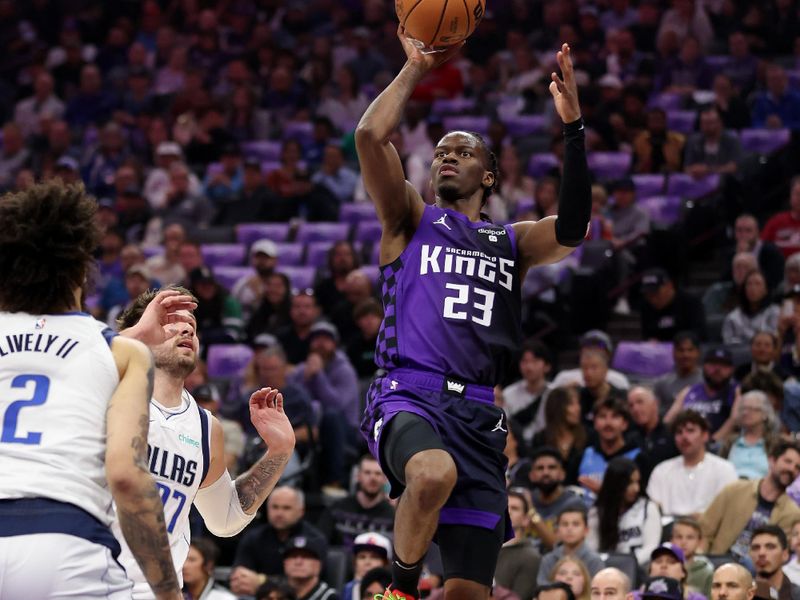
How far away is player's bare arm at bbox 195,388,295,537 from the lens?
6.41m

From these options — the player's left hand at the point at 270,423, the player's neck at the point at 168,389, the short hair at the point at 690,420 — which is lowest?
the player's left hand at the point at 270,423

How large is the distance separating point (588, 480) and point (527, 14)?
11.7m

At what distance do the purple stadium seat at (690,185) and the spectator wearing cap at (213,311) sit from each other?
543cm

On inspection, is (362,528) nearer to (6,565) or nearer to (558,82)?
(558,82)

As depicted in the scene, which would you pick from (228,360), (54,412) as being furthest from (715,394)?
(54,412)

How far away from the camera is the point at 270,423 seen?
640 centimetres

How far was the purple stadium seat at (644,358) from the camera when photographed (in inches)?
547

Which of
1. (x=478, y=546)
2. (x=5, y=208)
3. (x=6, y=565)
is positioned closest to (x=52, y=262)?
(x=5, y=208)

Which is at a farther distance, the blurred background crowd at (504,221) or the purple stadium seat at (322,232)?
the purple stadium seat at (322,232)

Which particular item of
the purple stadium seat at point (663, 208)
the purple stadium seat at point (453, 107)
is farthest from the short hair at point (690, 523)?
the purple stadium seat at point (453, 107)

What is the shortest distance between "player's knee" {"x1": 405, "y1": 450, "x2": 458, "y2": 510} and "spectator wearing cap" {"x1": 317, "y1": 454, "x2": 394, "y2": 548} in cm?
573

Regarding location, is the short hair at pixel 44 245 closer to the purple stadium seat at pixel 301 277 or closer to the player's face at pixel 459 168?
the player's face at pixel 459 168

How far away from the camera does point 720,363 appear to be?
12.4m

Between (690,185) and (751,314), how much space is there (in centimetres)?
336
